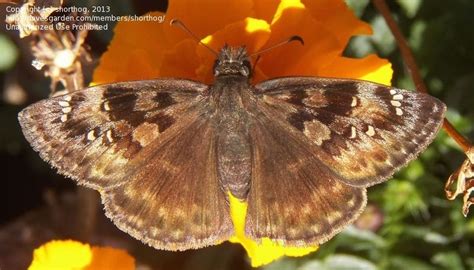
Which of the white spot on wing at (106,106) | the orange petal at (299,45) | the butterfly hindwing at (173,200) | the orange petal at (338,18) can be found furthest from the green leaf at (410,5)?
the white spot on wing at (106,106)

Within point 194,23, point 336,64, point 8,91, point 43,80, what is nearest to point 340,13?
point 336,64

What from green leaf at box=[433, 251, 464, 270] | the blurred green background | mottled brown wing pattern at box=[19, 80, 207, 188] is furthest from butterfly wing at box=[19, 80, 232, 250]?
green leaf at box=[433, 251, 464, 270]

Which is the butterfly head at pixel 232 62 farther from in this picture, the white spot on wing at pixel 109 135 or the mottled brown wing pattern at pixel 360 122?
the white spot on wing at pixel 109 135

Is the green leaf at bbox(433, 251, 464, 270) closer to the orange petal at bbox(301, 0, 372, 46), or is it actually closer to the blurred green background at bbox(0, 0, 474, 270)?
the blurred green background at bbox(0, 0, 474, 270)

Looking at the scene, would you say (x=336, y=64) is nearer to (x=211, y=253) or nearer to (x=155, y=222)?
(x=155, y=222)

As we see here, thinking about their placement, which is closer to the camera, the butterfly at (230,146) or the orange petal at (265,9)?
the butterfly at (230,146)

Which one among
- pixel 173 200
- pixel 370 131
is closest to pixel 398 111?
pixel 370 131
